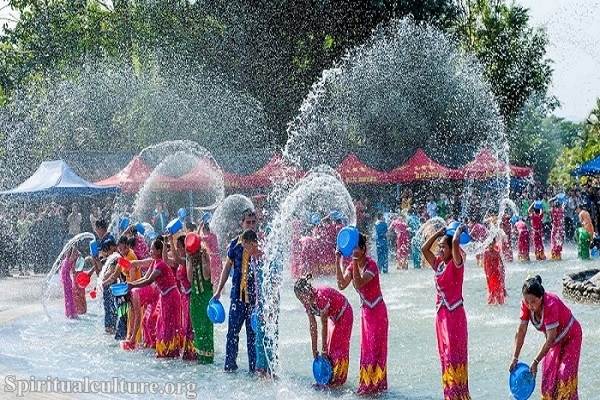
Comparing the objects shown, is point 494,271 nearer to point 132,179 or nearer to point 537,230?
point 537,230

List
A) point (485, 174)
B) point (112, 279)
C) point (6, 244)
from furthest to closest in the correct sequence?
point (485, 174) → point (6, 244) → point (112, 279)

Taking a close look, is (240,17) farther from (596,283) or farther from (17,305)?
(596,283)

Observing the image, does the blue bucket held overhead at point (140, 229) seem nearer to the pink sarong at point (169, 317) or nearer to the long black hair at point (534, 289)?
the pink sarong at point (169, 317)

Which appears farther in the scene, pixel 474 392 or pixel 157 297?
pixel 157 297

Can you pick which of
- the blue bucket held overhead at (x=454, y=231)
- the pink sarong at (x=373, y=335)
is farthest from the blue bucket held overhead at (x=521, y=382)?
the pink sarong at (x=373, y=335)

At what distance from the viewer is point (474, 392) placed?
810cm

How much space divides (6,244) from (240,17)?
1584 centimetres

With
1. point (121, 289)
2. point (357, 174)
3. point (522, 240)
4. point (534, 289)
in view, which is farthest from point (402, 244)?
point (534, 289)

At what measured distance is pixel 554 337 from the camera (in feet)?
20.7

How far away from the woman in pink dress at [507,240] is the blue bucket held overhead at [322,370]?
39.9 ft

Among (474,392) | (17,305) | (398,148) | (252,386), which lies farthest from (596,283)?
(398,148)

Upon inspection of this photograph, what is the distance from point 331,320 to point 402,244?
1282cm

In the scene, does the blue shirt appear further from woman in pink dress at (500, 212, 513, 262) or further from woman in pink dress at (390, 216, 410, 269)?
woman in pink dress at (390, 216, 410, 269)

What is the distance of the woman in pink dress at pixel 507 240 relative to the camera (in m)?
20.3
